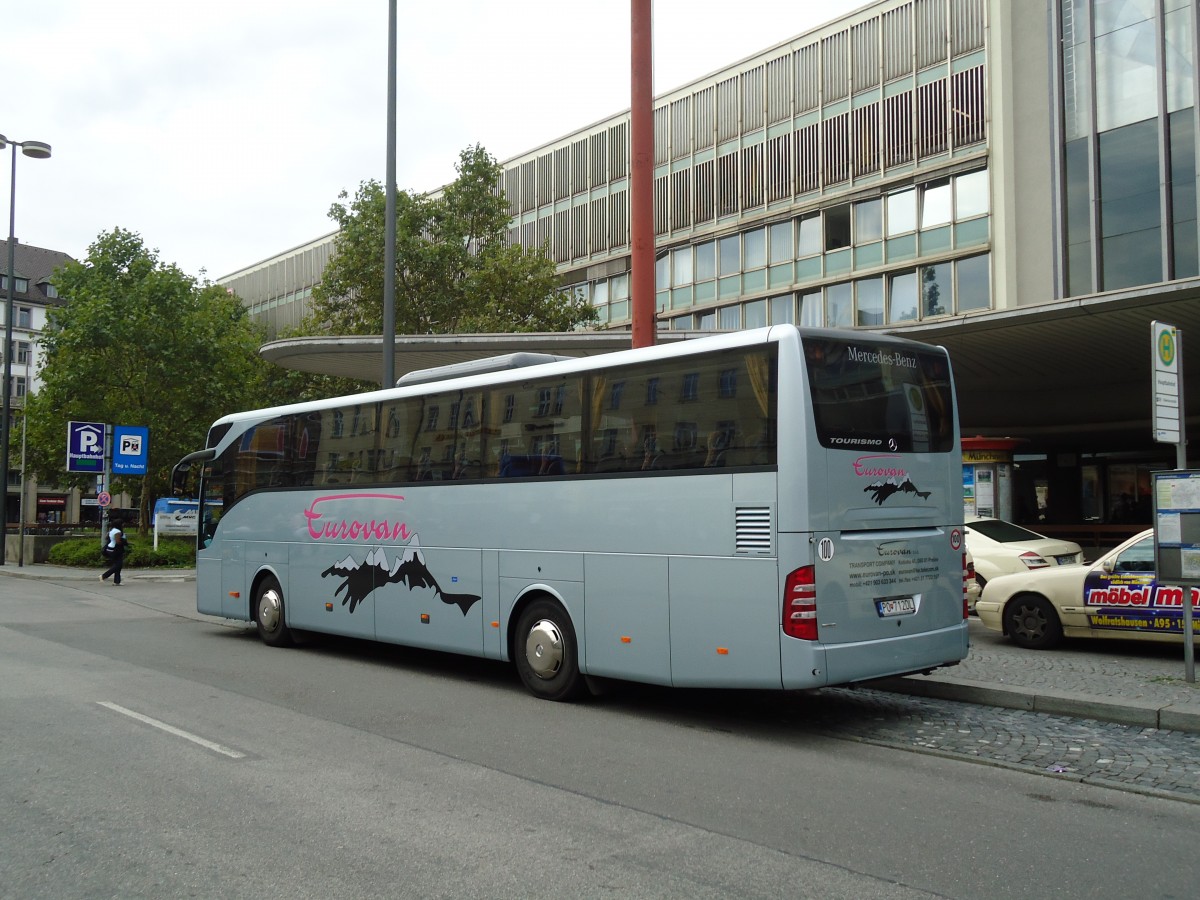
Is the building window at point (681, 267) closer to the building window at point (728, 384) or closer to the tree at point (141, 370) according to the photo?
Result: the tree at point (141, 370)

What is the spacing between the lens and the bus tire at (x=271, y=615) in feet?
46.5

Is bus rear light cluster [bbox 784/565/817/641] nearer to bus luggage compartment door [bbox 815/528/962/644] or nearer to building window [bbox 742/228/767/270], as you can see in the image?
bus luggage compartment door [bbox 815/528/962/644]

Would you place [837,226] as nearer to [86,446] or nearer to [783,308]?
[783,308]

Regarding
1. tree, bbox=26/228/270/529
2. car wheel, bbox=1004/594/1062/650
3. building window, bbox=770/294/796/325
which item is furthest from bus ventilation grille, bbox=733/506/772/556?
tree, bbox=26/228/270/529

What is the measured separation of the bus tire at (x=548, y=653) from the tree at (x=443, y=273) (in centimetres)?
2812

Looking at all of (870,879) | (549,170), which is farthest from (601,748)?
(549,170)

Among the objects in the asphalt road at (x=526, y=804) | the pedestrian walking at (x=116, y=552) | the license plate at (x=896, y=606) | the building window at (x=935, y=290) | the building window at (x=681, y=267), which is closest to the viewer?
the asphalt road at (x=526, y=804)

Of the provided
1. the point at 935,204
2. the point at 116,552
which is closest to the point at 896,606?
the point at 116,552

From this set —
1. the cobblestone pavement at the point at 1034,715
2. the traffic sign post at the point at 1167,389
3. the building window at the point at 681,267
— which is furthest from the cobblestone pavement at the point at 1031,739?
the building window at the point at 681,267

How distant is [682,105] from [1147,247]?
21044 mm

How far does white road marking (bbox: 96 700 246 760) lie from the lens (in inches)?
293

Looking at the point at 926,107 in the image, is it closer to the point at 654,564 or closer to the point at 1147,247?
the point at 1147,247

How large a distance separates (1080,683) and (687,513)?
421cm

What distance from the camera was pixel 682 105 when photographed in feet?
144
